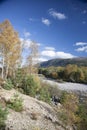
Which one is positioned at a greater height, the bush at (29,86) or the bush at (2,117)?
the bush at (29,86)

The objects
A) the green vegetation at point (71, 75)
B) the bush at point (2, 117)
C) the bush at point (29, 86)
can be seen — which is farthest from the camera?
the green vegetation at point (71, 75)

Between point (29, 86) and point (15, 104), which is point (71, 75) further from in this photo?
point (15, 104)

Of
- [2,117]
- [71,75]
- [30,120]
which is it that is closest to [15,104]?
[30,120]

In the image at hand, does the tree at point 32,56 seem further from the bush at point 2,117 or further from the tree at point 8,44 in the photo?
the bush at point 2,117

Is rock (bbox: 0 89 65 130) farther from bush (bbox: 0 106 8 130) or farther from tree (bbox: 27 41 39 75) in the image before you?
tree (bbox: 27 41 39 75)

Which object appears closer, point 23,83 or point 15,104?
point 15,104

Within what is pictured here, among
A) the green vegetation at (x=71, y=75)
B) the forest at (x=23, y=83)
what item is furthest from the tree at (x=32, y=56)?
the green vegetation at (x=71, y=75)

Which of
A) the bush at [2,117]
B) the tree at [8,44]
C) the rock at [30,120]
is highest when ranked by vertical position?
the tree at [8,44]

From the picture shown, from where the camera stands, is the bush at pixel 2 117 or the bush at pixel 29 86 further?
the bush at pixel 29 86

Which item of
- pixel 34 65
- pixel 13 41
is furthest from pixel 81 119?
pixel 34 65

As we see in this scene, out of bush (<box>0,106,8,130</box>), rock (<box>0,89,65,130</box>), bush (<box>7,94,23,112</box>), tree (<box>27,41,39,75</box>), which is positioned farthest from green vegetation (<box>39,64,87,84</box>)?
bush (<box>0,106,8,130</box>)

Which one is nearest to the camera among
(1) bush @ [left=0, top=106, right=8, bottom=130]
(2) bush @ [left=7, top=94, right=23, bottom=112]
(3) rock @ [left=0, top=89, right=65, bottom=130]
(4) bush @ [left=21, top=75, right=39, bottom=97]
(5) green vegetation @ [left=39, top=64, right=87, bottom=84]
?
(1) bush @ [left=0, top=106, right=8, bottom=130]

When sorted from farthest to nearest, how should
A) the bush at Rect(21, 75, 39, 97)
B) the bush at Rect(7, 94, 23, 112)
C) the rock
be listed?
the bush at Rect(21, 75, 39, 97) → the bush at Rect(7, 94, 23, 112) → the rock

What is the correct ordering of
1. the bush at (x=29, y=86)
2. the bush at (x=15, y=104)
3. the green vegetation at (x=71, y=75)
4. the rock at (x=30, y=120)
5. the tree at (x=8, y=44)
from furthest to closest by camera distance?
the green vegetation at (x=71, y=75), the tree at (x=8, y=44), the bush at (x=29, y=86), the bush at (x=15, y=104), the rock at (x=30, y=120)
